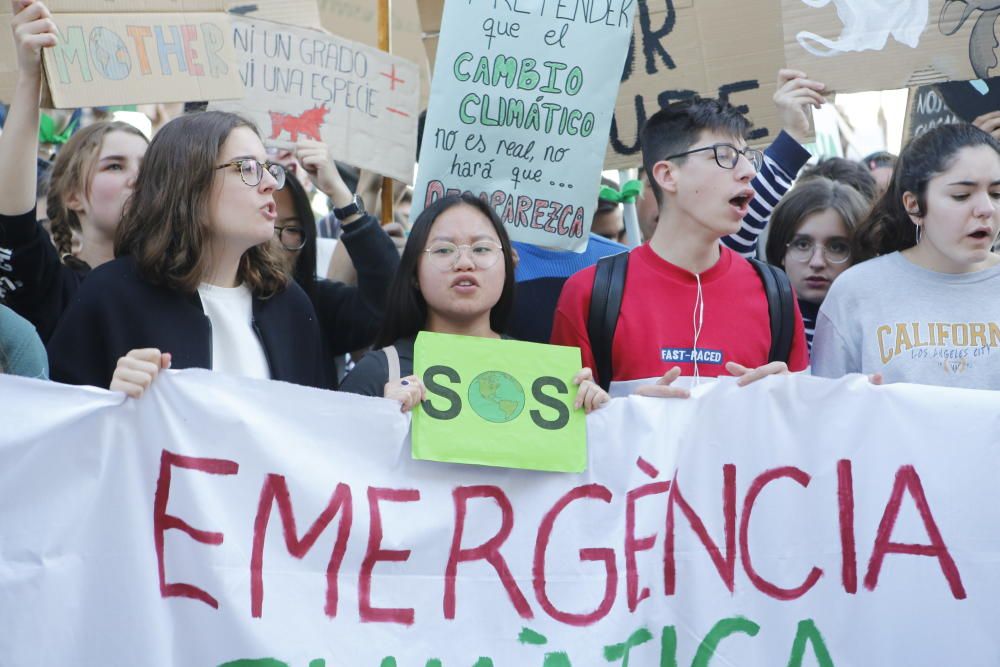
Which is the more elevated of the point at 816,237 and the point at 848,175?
the point at 848,175

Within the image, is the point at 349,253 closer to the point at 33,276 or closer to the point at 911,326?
the point at 33,276

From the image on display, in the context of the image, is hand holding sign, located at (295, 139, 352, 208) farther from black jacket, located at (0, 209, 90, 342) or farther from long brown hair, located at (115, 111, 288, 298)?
black jacket, located at (0, 209, 90, 342)

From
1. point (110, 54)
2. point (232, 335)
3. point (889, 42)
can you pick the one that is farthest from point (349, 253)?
point (889, 42)

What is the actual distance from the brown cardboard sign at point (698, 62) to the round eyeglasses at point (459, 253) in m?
1.07

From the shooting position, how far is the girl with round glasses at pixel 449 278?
3.36 meters

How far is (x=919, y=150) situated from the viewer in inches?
148

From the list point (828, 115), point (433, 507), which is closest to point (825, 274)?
point (433, 507)

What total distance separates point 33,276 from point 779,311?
6.36ft

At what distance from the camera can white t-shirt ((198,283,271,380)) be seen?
3.21m

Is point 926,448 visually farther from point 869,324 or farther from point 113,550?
point 113,550

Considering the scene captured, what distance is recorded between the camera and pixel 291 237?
13.4 feet

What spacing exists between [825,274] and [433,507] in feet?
6.25

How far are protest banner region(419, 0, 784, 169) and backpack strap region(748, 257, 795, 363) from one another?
824 millimetres

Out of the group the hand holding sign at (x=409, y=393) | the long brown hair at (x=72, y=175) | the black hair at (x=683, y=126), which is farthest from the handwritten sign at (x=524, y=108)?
the hand holding sign at (x=409, y=393)
